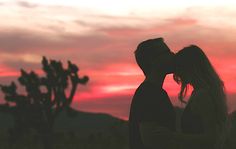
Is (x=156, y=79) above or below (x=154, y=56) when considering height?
below

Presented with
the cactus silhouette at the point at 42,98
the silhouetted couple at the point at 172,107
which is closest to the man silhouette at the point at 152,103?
the silhouetted couple at the point at 172,107

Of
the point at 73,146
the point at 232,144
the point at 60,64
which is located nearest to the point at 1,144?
the point at 73,146

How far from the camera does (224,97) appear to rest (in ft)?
13.4

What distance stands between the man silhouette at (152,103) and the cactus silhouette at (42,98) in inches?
748

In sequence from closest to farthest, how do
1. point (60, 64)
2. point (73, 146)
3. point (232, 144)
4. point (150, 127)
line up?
point (150, 127)
point (60, 64)
point (232, 144)
point (73, 146)

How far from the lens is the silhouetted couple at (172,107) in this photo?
12.9ft

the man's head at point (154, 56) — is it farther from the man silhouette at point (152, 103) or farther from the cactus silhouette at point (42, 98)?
the cactus silhouette at point (42, 98)

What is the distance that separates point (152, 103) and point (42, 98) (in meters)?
21.0

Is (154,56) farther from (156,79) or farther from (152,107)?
(152,107)

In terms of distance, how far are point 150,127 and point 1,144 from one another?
26.5 meters

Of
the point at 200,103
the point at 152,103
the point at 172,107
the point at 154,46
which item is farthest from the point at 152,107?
the point at 154,46

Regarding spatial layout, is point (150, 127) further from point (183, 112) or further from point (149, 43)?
point (149, 43)

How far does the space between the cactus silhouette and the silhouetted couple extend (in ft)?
62.4

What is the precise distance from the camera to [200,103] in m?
4.02
